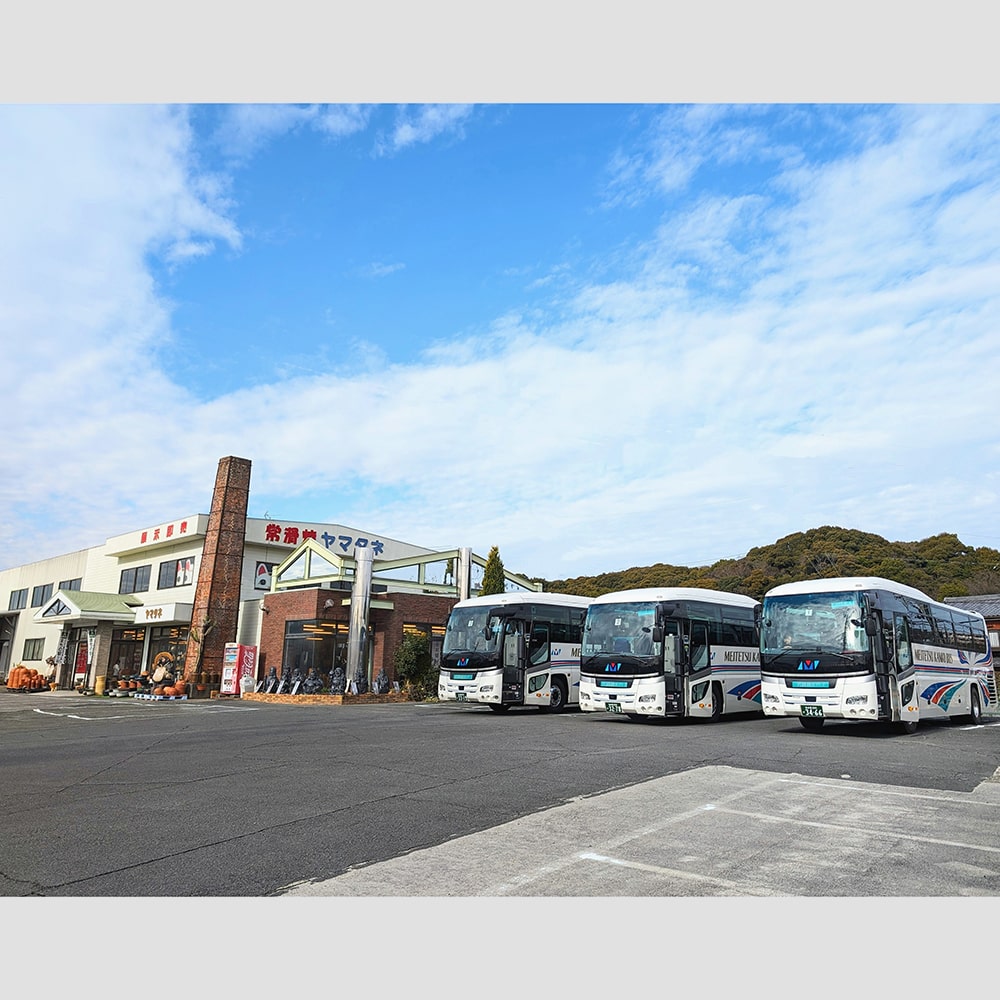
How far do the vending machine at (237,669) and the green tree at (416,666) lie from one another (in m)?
6.95

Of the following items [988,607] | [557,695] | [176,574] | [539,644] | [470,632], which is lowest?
[557,695]

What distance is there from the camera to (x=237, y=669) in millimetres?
32156

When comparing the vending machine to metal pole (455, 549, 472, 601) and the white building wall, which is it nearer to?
the white building wall

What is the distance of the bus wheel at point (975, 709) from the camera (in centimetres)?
1870

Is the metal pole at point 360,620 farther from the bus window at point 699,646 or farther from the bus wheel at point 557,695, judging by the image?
the bus window at point 699,646

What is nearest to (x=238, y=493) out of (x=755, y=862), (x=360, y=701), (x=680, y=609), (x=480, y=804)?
(x=360, y=701)

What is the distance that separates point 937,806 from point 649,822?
2.99m

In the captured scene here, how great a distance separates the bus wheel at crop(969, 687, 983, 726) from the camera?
61.4 ft

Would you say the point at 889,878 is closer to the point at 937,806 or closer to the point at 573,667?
the point at 937,806

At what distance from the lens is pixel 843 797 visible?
26.3 feet

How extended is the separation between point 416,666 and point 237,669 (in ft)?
27.0

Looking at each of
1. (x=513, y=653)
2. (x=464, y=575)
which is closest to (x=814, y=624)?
(x=513, y=653)

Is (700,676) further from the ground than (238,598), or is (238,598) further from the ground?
(238,598)

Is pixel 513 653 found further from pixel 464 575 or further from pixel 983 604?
pixel 983 604
